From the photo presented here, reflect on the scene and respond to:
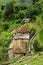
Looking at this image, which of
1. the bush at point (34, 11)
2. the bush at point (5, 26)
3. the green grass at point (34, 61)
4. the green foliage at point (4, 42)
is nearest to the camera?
the green grass at point (34, 61)

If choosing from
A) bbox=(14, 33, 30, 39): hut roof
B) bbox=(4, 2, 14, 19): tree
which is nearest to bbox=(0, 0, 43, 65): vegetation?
bbox=(4, 2, 14, 19): tree

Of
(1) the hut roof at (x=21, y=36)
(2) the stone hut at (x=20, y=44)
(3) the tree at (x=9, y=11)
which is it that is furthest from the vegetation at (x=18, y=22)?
(1) the hut roof at (x=21, y=36)

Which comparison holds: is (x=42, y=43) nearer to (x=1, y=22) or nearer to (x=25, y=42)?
(x=25, y=42)

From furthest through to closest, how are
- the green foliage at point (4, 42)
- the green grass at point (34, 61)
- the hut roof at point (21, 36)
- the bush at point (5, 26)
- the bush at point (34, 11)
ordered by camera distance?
the bush at point (5, 26)
the bush at point (34, 11)
the hut roof at point (21, 36)
the green foliage at point (4, 42)
the green grass at point (34, 61)

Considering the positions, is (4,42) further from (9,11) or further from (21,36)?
(9,11)

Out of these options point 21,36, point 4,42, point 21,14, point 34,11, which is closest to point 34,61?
point 21,36

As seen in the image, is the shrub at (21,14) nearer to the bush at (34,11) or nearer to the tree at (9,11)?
the bush at (34,11)

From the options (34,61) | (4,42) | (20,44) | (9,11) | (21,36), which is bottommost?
(34,61)

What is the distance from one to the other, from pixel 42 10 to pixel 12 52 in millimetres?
12264

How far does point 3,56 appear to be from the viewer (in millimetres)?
35062

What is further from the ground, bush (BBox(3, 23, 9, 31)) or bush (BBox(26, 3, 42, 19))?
bush (BBox(26, 3, 42, 19))

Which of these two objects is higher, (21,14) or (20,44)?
(21,14)

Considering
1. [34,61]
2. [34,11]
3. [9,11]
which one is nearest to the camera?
[34,61]

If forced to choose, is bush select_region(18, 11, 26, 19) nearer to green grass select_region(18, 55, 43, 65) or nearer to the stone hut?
the stone hut
